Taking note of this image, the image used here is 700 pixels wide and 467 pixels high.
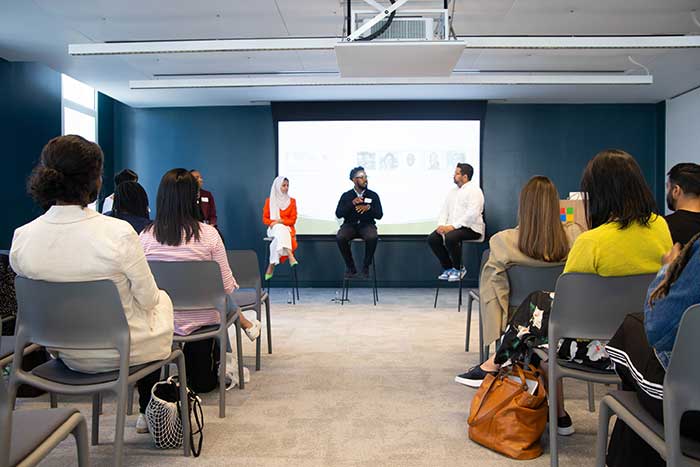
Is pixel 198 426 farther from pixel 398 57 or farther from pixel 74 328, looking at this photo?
pixel 398 57

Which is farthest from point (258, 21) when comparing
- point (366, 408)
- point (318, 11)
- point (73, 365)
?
point (73, 365)

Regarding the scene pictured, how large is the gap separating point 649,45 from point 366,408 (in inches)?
140

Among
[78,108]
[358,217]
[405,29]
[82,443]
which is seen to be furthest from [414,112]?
[82,443]

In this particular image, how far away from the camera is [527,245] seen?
3057 mm

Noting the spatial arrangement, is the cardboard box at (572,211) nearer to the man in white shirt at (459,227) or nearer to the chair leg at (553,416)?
the man in white shirt at (459,227)

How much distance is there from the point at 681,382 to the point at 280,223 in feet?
20.0

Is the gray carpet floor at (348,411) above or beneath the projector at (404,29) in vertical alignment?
beneath

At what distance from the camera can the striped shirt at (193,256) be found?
2.93 meters

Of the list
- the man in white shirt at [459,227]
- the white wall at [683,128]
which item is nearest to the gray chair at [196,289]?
the man in white shirt at [459,227]

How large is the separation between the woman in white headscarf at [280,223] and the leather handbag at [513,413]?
468cm

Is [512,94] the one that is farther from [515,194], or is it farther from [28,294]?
[28,294]

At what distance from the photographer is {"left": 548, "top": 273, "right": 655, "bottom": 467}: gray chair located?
212cm

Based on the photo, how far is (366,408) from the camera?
3.06 meters

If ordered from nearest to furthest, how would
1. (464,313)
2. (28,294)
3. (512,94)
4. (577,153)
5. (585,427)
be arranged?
(28,294) → (585,427) → (464,313) → (512,94) → (577,153)
